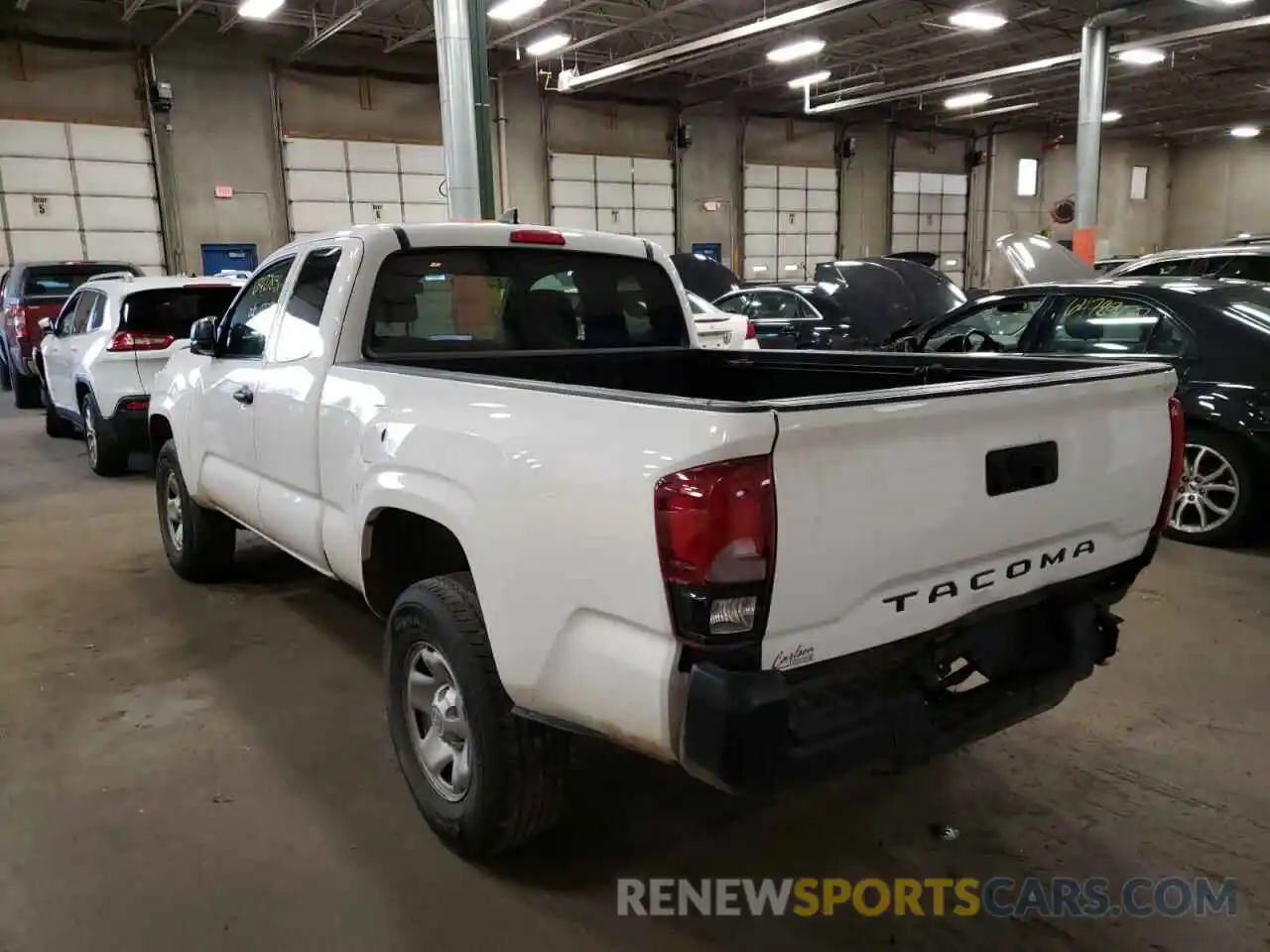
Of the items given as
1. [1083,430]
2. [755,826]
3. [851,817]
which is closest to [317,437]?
[755,826]

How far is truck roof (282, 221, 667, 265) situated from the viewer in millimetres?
3354

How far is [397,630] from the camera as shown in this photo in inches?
107

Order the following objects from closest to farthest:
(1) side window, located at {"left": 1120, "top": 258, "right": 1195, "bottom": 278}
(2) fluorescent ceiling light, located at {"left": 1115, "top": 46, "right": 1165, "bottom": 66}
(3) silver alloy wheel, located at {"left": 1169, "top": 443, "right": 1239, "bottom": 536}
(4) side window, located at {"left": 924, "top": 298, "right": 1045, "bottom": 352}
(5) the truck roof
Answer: (5) the truck roof → (3) silver alloy wheel, located at {"left": 1169, "top": 443, "right": 1239, "bottom": 536} → (4) side window, located at {"left": 924, "top": 298, "right": 1045, "bottom": 352} → (1) side window, located at {"left": 1120, "top": 258, "right": 1195, "bottom": 278} → (2) fluorescent ceiling light, located at {"left": 1115, "top": 46, "right": 1165, "bottom": 66}

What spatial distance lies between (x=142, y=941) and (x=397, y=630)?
97 cm

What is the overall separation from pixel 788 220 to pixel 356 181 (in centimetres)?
1107

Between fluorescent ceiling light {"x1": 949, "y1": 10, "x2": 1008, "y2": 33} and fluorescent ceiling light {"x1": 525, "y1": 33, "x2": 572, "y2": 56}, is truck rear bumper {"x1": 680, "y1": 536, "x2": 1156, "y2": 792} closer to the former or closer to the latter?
fluorescent ceiling light {"x1": 949, "y1": 10, "x2": 1008, "y2": 33}

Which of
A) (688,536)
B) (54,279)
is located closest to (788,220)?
(54,279)

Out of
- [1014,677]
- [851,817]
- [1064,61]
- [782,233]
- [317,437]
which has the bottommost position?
[851,817]

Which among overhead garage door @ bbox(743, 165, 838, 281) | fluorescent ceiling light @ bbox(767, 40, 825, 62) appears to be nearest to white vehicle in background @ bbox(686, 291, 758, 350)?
fluorescent ceiling light @ bbox(767, 40, 825, 62)

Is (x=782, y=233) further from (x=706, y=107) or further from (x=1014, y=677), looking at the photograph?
(x=1014, y=677)

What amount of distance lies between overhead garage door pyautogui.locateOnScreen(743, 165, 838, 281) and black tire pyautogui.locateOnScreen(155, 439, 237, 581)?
19366 millimetres

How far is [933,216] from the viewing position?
26938mm

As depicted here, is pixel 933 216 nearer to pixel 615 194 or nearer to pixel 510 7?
pixel 615 194

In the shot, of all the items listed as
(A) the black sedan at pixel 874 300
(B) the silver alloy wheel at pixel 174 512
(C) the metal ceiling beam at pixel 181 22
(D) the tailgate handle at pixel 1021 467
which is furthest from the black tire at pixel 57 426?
(D) the tailgate handle at pixel 1021 467
